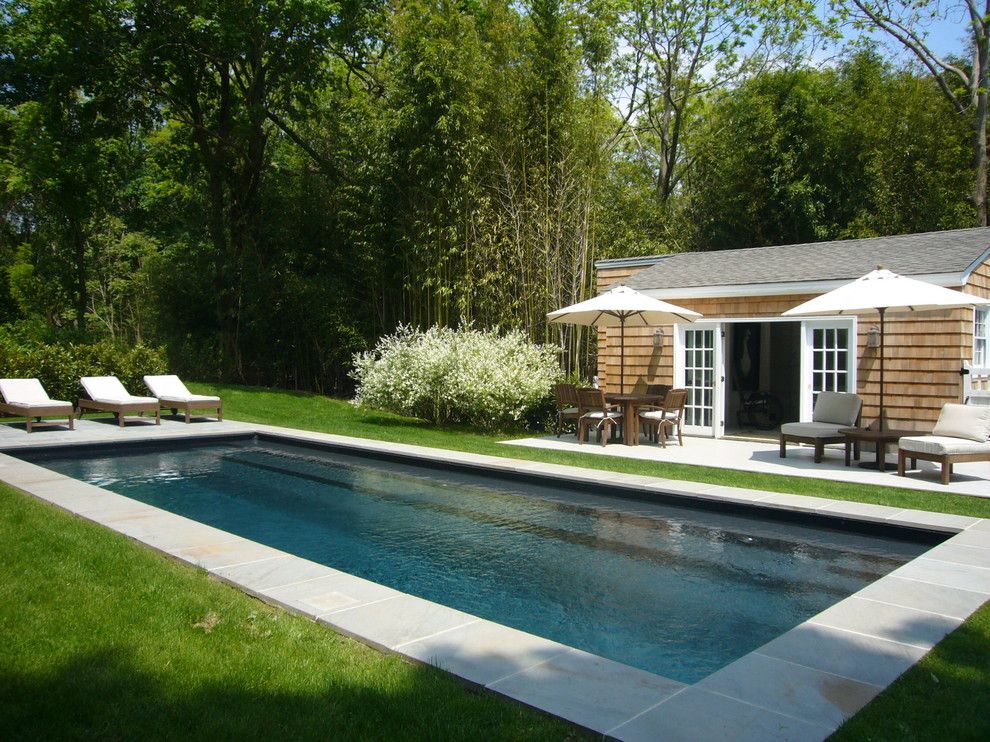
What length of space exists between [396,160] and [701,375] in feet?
22.5

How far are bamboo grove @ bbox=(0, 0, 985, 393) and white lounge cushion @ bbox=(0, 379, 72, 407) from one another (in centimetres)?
547

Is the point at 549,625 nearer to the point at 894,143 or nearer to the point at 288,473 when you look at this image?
the point at 288,473

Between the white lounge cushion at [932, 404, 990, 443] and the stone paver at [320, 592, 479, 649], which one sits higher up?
the white lounge cushion at [932, 404, 990, 443]

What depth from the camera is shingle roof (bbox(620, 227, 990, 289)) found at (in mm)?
9609

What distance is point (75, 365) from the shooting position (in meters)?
13.7

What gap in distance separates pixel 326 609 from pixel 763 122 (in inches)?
692

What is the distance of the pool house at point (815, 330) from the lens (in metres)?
9.12

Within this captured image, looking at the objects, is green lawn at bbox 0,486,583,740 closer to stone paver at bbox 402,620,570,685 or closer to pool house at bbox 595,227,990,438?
stone paver at bbox 402,620,570,685

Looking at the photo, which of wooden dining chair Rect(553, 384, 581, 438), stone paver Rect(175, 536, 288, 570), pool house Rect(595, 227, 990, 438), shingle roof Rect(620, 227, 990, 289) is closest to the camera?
stone paver Rect(175, 536, 288, 570)

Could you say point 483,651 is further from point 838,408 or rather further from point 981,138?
point 981,138

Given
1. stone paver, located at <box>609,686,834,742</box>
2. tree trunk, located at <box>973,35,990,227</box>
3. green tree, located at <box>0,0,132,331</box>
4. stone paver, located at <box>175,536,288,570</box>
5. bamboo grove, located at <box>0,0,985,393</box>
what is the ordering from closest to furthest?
stone paver, located at <box>609,686,834,742</box>, stone paver, located at <box>175,536,288,570</box>, bamboo grove, located at <box>0,0,985,393</box>, green tree, located at <box>0,0,132,331</box>, tree trunk, located at <box>973,35,990,227</box>

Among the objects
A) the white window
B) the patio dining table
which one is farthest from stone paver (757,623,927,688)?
the white window

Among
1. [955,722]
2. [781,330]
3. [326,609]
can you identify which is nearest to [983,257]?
[781,330]

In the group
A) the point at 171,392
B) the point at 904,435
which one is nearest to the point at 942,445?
the point at 904,435
